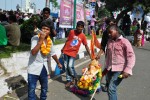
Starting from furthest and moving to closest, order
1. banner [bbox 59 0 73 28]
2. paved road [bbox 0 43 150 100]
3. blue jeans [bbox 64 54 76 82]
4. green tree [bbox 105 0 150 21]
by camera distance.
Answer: green tree [bbox 105 0 150 21] < banner [bbox 59 0 73 28] < blue jeans [bbox 64 54 76 82] < paved road [bbox 0 43 150 100]

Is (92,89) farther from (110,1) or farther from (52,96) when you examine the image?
(110,1)

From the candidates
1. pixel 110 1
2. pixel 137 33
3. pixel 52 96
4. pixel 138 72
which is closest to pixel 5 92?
pixel 52 96

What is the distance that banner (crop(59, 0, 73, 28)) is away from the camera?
38.1 feet

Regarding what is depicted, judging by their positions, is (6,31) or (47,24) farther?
(6,31)

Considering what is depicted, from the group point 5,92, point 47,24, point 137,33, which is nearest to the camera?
point 47,24

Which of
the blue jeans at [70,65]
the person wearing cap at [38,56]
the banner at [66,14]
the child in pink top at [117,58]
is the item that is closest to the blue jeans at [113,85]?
the child in pink top at [117,58]

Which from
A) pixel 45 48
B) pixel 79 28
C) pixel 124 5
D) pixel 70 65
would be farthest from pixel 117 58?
pixel 124 5

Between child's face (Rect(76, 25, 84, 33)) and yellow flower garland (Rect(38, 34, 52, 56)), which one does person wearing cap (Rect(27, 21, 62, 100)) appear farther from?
child's face (Rect(76, 25, 84, 33))

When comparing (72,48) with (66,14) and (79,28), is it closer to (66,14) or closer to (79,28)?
(79,28)

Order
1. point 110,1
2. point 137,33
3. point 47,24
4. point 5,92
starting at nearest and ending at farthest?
1. point 47,24
2. point 5,92
3. point 137,33
4. point 110,1

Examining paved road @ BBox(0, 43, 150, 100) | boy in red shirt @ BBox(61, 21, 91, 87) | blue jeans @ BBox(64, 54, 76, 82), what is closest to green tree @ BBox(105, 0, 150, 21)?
paved road @ BBox(0, 43, 150, 100)

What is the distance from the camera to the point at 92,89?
6840mm

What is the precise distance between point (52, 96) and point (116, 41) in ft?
6.81

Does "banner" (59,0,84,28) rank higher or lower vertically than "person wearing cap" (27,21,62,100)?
higher
